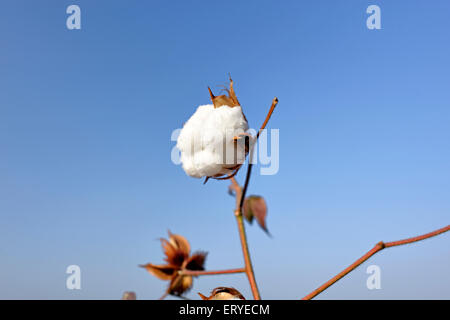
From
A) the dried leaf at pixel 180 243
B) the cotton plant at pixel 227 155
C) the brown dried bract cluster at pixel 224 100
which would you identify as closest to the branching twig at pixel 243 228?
the cotton plant at pixel 227 155

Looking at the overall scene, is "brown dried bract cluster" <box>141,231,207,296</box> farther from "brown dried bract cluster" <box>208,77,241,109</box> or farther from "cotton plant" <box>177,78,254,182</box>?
"brown dried bract cluster" <box>208,77,241,109</box>

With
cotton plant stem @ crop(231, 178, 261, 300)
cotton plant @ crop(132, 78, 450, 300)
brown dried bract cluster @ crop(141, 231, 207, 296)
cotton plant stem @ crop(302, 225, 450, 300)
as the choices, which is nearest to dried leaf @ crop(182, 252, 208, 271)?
brown dried bract cluster @ crop(141, 231, 207, 296)

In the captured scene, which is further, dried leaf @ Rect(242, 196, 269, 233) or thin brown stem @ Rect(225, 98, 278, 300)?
dried leaf @ Rect(242, 196, 269, 233)

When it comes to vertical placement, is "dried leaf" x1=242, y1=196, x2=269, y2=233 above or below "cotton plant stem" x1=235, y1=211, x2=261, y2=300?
above

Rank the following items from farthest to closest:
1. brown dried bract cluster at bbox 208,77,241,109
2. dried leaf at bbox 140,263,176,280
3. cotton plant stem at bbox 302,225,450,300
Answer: dried leaf at bbox 140,263,176,280, brown dried bract cluster at bbox 208,77,241,109, cotton plant stem at bbox 302,225,450,300
